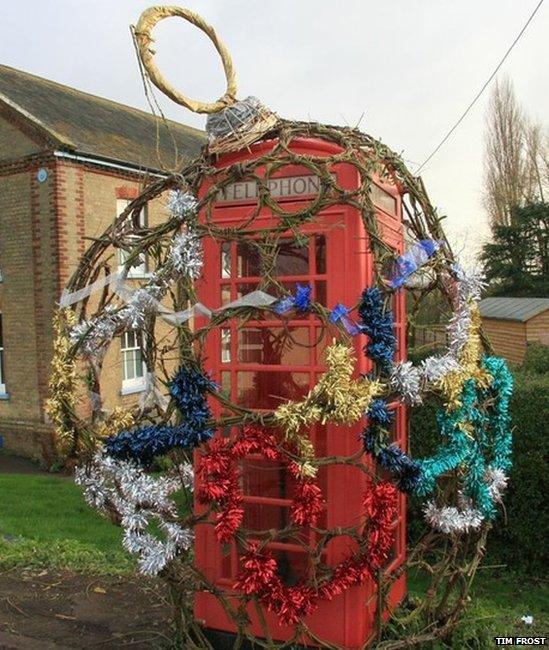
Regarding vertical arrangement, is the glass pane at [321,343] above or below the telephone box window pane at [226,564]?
above

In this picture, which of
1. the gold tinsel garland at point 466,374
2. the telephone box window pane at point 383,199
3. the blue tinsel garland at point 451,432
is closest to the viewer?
the blue tinsel garland at point 451,432

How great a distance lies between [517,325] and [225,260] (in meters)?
14.2

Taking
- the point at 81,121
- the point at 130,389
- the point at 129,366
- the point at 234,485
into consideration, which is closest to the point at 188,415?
the point at 234,485

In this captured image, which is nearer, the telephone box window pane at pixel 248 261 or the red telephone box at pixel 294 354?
the red telephone box at pixel 294 354

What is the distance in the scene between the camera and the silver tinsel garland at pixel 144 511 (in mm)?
2967

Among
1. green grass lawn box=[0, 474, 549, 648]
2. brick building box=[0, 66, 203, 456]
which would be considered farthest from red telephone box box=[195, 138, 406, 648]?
brick building box=[0, 66, 203, 456]

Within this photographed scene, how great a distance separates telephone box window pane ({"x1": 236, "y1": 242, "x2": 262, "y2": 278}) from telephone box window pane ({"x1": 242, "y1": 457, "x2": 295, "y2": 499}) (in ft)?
3.39

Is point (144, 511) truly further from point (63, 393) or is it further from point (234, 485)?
point (63, 393)

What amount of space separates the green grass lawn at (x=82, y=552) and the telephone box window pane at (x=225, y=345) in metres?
2.02

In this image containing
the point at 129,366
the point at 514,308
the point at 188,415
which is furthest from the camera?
the point at 514,308

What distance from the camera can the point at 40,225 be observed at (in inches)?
511

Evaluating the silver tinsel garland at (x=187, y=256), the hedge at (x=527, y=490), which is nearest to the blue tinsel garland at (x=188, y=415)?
the silver tinsel garland at (x=187, y=256)

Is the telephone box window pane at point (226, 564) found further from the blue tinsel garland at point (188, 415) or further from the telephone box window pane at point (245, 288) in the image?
the telephone box window pane at point (245, 288)

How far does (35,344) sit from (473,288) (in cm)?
1186
